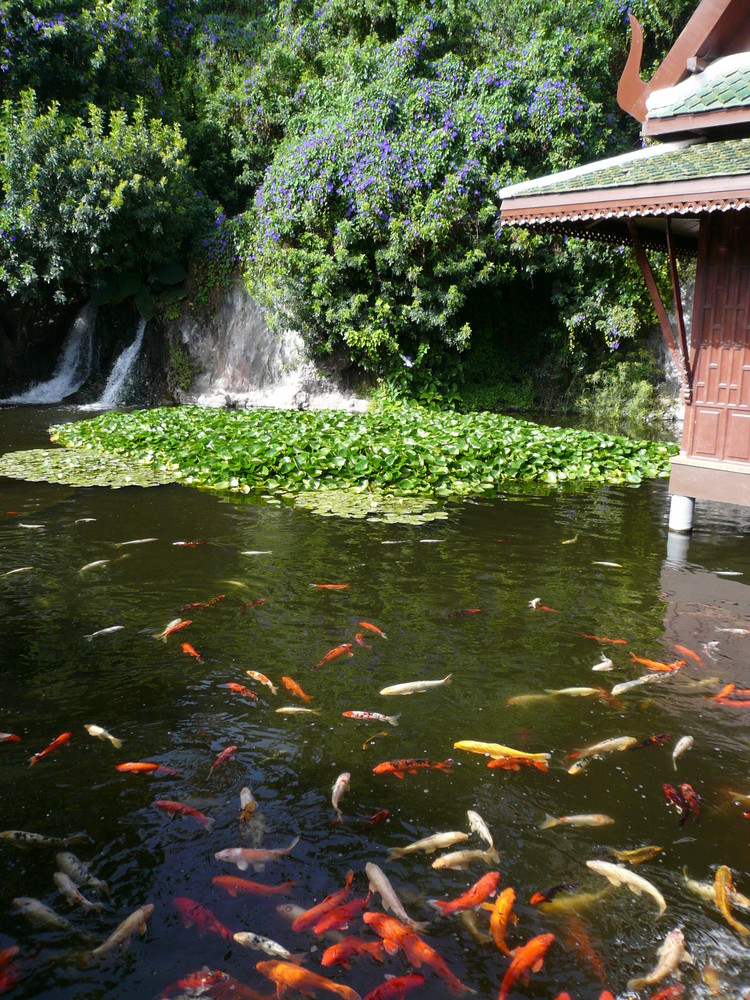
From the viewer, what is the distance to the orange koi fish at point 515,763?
3.85 m

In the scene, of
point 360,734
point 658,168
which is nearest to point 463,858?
A: point 360,734

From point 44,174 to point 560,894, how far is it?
17662mm

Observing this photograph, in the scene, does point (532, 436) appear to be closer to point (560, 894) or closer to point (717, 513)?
point (717, 513)

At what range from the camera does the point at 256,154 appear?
20266mm

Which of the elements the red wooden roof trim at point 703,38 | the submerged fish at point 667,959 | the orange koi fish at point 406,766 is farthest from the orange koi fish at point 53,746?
the red wooden roof trim at point 703,38

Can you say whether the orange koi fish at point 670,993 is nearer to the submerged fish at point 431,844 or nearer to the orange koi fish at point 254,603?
the submerged fish at point 431,844

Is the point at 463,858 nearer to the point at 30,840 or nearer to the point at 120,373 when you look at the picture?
the point at 30,840

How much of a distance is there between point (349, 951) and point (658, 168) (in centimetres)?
711

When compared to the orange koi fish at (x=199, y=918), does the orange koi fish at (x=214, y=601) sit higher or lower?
higher

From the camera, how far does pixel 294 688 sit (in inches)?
182

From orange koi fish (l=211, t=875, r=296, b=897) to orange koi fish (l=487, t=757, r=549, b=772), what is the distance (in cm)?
123

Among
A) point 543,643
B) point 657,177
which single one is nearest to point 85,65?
point 657,177

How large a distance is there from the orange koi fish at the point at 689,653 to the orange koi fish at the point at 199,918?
3.43 meters

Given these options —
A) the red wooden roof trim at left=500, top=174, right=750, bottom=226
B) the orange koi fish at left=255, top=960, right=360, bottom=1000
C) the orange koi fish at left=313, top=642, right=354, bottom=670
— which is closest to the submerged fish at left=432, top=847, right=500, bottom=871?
the orange koi fish at left=255, top=960, right=360, bottom=1000
